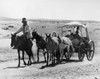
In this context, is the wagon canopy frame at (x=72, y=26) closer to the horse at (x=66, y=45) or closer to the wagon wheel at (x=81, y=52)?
the wagon wheel at (x=81, y=52)

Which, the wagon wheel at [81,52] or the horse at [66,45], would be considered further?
the wagon wheel at [81,52]

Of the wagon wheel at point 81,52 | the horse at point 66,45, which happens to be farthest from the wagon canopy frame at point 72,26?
the horse at point 66,45

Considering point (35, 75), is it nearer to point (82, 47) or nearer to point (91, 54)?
point (82, 47)

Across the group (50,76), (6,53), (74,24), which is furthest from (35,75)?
(6,53)

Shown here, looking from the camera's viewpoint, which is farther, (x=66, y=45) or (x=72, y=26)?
(x=72, y=26)

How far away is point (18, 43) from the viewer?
18109 millimetres

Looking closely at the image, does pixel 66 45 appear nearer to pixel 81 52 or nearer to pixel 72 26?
pixel 81 52

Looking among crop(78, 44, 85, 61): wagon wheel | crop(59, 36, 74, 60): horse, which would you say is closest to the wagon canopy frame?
crop(78, 44, 85, 61): wagon wheel

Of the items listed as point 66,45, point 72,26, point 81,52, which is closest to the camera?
point 66,45

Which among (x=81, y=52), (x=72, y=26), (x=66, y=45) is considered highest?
(x=72, y=26)

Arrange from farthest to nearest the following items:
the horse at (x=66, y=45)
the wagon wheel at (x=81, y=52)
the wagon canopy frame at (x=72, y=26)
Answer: the wagon canopy frame at (x=72, y=26)
the wagon wheel at (x=81, y=52)
the horse at (x=66, y=45)

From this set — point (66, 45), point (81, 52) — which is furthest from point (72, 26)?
point (66, 45)

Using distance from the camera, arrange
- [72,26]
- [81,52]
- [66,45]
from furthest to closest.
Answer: [72,26] → [81,52] → [66,45]

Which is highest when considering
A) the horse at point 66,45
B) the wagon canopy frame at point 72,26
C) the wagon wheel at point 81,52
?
the wagon canopy frame at point 72,26
